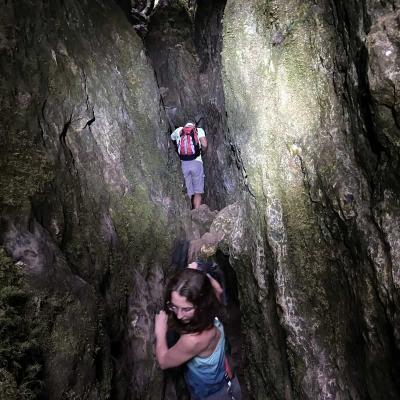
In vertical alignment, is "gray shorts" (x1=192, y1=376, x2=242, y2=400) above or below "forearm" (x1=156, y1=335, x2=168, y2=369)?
below

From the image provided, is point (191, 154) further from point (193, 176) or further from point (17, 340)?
point (17, 340)

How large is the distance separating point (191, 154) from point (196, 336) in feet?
16.5

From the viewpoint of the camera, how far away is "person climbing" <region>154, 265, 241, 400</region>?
2.94 metres

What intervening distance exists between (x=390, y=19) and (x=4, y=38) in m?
3.54

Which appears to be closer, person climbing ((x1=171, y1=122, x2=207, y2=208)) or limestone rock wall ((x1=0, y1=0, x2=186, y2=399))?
limestone rock wall ((x1=0, y1=0, x2=186, y2=399))

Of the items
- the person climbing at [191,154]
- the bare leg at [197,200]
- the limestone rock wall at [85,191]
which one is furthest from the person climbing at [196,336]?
the bare leg at [197,200]

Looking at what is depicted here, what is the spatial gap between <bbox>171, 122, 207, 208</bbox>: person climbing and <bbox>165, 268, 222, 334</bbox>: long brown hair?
4.61m

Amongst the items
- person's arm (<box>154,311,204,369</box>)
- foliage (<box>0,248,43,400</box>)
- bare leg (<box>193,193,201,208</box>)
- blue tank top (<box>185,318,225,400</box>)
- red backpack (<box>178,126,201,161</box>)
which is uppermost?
red backpack (<box>178,126,201,161</box>)

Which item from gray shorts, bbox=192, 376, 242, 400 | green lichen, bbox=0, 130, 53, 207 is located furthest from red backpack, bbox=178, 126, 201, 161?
gray shorts, bbox=192, 376, 242, 400

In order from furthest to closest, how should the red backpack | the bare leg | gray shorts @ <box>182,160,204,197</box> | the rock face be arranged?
the bare leg < gray shorts @ <box>182,160,204,197</box> < the red backpack < the rock face

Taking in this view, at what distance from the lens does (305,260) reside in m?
4.07

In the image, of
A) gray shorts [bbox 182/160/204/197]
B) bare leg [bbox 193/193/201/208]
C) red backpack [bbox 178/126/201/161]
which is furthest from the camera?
bare leg [bbox 193/193/201/208]

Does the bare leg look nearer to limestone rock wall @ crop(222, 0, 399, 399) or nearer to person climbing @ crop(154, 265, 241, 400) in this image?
limestone rock wall @ crop(222, 0, 399, 399)

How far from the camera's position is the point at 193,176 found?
7746 mm
